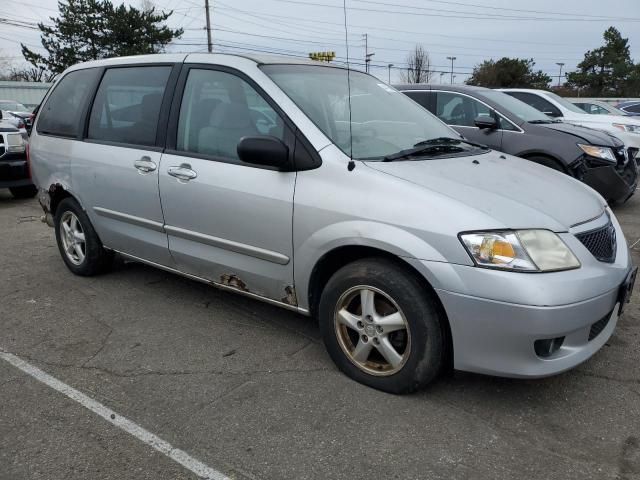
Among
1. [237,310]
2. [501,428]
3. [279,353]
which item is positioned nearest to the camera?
[501,428]

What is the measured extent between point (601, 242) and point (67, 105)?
165 inches

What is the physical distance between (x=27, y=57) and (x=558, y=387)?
47.3 meters

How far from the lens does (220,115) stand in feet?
11.9

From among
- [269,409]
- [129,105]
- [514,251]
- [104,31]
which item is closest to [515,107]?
[129,105]

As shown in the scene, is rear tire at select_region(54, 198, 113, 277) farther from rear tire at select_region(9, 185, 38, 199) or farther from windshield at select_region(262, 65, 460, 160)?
rear tire at select_region(9, 185, 38, 199)

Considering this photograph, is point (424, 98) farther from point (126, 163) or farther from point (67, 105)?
point (126, 163)

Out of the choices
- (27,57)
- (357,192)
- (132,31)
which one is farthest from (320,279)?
(27,57)

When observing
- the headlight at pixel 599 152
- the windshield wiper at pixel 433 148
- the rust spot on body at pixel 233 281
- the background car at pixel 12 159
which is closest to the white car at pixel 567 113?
the headlight at pixel 599 152

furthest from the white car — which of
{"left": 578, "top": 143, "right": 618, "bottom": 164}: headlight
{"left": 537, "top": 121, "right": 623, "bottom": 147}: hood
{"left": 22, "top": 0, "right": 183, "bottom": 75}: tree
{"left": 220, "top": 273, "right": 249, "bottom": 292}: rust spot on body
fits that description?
{"left": 22, "top": 0, "right": 183, "bottom": 75}: tree

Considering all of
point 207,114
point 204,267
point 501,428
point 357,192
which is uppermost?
point 207,114

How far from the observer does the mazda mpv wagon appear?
262cm

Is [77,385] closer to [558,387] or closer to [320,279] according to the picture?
[320,279]

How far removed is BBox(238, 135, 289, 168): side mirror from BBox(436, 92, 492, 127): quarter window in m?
5.05

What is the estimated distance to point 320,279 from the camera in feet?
10.6
